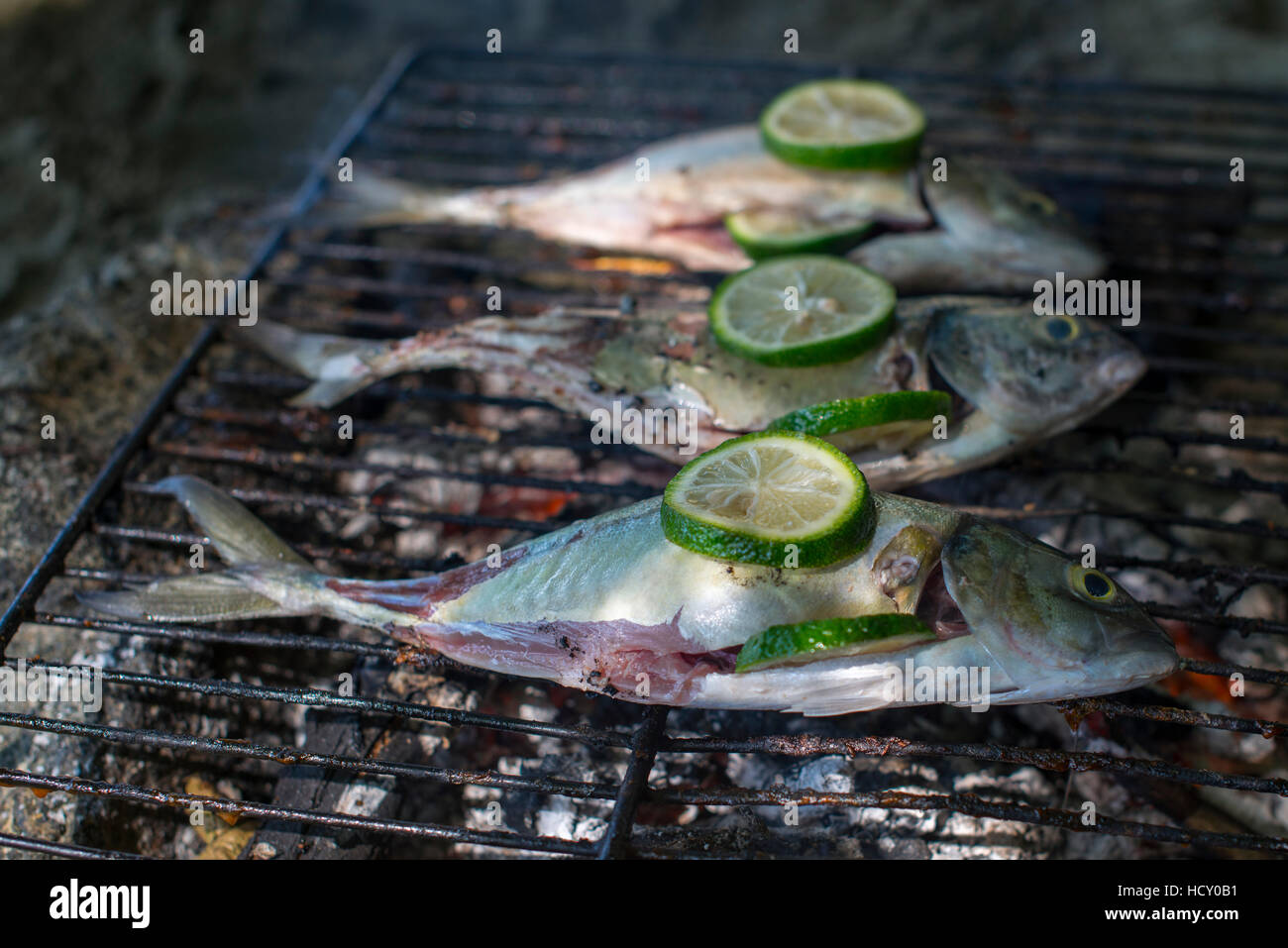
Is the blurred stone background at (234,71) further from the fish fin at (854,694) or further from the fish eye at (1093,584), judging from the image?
the fish eye at (1093,584)

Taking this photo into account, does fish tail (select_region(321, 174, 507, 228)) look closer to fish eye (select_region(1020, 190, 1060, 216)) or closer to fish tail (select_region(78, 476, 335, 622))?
fish tail (select_region(78, 476, 335, 622))

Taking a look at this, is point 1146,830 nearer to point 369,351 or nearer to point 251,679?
point 251,679

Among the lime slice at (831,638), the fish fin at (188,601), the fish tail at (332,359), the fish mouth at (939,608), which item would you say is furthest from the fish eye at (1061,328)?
the fish fin at (188,601)

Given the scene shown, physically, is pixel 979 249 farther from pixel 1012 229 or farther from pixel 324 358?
pixel 324 358

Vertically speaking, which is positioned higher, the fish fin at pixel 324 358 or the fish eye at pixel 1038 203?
the fish eye at pixel 1038 203

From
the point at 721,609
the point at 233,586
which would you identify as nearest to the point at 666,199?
the point at 721,609

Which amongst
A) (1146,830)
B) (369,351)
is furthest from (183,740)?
(1146,830)
